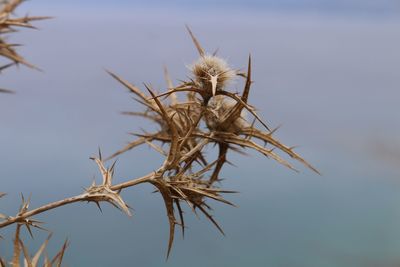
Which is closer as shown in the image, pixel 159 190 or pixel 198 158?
pixel 159 190

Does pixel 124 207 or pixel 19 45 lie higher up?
pixel 19 45

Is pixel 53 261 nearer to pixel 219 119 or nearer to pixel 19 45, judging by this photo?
pixel 219 119

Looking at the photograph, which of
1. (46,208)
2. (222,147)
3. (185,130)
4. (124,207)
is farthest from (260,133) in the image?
(46,208)

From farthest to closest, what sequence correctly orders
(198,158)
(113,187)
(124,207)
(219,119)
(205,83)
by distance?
(198,158)
(219,119)
(205,83)
(113,187)
(124,207)

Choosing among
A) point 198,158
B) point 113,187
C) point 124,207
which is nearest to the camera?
point 124,207

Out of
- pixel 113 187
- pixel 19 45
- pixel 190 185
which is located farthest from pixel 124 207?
pixel 19 45

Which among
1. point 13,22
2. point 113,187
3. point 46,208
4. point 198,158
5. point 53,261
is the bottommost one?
point 53,261
